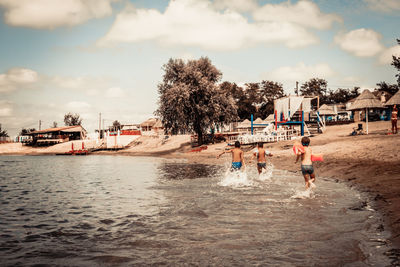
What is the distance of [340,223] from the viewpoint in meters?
6.28

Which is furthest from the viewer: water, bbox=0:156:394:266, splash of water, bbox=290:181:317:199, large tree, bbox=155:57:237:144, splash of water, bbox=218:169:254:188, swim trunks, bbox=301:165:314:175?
large tree, bbox=155:57:237:144

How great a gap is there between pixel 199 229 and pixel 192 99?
115 feet

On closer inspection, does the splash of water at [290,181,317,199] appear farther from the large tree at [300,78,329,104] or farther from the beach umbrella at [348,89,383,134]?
the large tree at [300,78,329,104]

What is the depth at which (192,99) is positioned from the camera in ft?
133

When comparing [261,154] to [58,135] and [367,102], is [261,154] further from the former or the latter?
[58,135]

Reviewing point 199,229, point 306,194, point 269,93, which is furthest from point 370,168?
point 269,93

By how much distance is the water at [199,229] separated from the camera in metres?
4.62

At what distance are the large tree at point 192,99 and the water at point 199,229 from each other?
29.4 m

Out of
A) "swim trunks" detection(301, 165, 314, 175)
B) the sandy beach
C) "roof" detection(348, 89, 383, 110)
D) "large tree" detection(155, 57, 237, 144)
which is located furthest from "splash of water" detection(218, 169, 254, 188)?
"large tree" detection(155, 57, 237, 144)

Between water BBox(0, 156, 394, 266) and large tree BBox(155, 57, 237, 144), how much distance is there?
29.4 metres

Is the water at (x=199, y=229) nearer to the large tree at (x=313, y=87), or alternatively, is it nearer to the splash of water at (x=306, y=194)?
the splash of water at (x=306, y=194)

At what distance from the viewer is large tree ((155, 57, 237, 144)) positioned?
3947 centimetres

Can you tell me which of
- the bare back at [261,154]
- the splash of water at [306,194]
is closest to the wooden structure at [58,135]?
the bare back at [261,154]

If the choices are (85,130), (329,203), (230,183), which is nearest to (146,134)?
(85,130)
